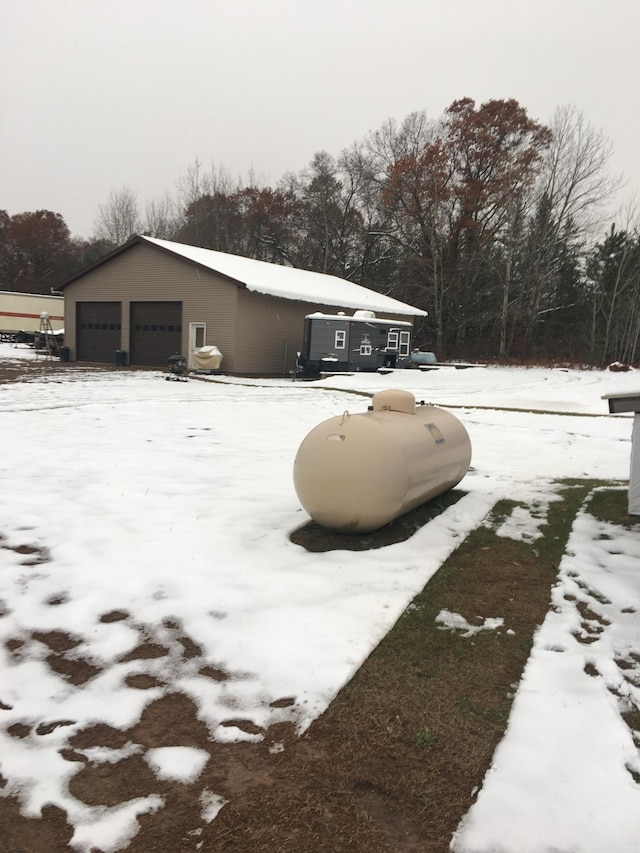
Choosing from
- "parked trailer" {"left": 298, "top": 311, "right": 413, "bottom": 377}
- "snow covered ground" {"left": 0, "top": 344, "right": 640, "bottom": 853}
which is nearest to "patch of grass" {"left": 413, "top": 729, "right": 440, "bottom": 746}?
"snow covered ground" {"left": 0, "top": 344, "right": 640, "bottom": 853}

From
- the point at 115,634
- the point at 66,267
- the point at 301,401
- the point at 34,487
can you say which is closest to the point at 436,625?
the point at 115,634

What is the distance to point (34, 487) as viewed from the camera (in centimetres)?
695

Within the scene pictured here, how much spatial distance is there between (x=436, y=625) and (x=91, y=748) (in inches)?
92.1

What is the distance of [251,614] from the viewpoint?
424 centimetres

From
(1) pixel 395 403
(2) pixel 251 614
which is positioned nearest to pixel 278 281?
(1) pixel 395 403

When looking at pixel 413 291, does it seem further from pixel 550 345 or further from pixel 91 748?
pixel 91 748

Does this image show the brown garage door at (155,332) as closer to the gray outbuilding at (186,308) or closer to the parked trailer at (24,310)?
the gray outbuilding at (186,308)

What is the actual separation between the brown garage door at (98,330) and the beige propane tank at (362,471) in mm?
25996

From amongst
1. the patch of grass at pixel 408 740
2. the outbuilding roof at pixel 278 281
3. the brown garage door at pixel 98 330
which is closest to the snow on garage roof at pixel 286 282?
the outbuilding roof at pixel 278 281

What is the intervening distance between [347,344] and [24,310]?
32539 millimetres

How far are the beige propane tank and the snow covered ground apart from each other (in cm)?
39

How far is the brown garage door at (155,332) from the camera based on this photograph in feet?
89.5

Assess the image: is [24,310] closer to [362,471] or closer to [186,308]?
[186,308]

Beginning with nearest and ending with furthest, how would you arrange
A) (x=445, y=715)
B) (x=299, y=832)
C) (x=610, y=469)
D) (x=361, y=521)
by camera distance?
(x=299, y=832), (x=445, y=715), (x=361, y=521), (x=610, y=469)
